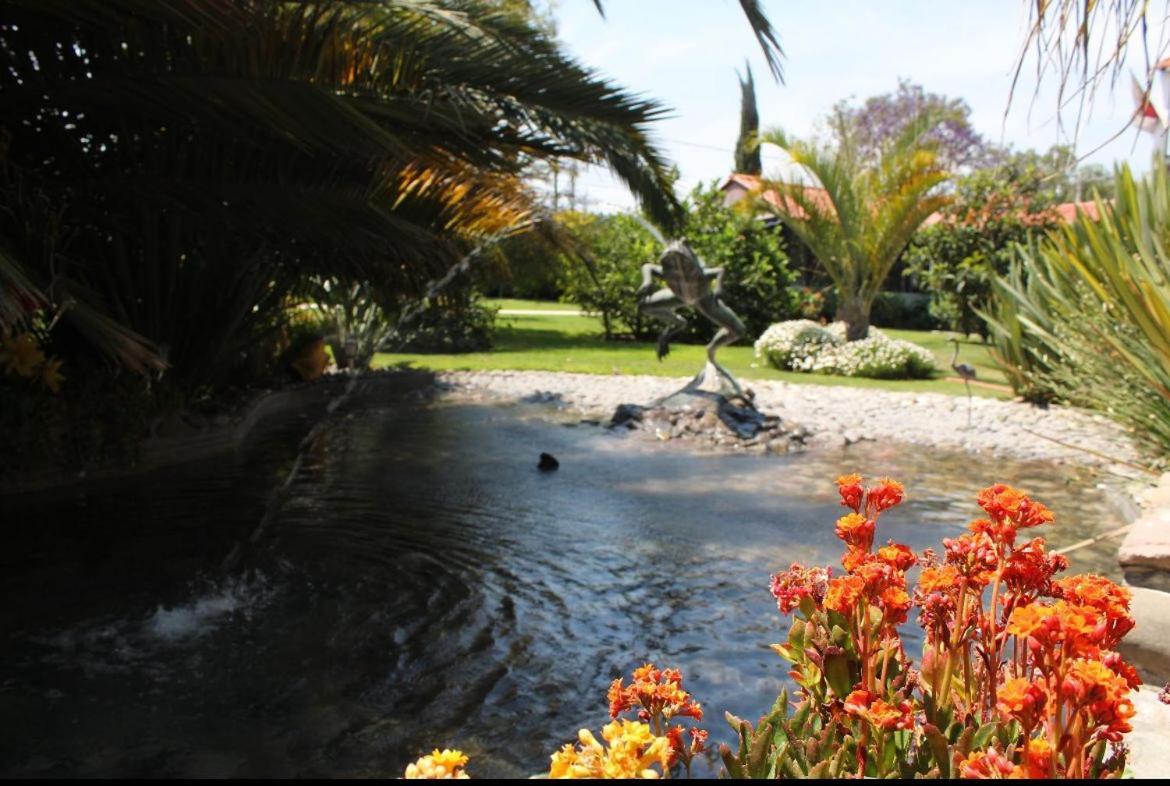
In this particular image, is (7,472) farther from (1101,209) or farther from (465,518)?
(1101,209)

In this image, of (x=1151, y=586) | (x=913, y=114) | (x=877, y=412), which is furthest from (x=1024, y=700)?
(x=913, y=114)

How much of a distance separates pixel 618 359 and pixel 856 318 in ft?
15.6

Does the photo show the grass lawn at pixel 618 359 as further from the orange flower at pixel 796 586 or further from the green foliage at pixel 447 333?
the orange flower at pixel 796 586

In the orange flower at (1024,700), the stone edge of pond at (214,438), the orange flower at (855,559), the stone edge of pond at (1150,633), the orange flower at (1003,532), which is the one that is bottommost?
the stone edge of pond at (214,438)

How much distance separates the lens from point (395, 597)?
4.56 meters

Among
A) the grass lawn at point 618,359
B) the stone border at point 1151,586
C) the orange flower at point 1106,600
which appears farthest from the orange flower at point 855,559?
the grass lawn at point 618,359

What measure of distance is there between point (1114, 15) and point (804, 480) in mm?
5848

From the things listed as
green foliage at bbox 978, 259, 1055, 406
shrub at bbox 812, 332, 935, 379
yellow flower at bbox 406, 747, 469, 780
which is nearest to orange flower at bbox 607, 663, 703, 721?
yellow flower at bbox 406, 747, 469, 780

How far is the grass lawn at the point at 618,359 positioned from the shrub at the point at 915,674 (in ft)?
36.8

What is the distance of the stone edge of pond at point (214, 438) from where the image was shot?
262 inches

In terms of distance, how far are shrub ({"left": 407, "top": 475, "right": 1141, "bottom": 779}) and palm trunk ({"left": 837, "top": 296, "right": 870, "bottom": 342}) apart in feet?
53.5

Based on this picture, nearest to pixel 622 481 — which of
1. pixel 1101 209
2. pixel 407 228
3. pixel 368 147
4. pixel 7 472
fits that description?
pixel 407 228

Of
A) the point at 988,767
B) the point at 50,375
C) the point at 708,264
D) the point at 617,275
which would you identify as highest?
the point at 708,264

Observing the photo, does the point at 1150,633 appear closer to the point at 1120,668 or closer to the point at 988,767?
the point at 1120,668
